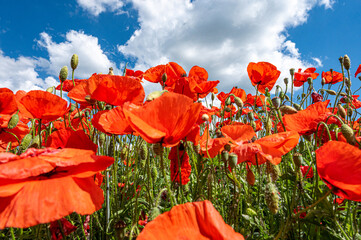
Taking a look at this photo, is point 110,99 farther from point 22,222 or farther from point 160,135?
point 22,222

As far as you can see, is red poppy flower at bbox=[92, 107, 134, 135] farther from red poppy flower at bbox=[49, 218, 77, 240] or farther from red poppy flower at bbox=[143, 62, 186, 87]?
red poppy flower at bbox=[143, 62, 186, 87]

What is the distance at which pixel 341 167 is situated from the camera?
0.76 meters

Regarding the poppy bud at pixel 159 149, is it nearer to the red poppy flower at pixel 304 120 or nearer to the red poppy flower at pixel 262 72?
the red poppy flower at pixel 304 120

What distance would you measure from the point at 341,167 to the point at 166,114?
1.78 ft

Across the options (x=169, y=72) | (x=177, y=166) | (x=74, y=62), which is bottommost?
(x=177, y=166)

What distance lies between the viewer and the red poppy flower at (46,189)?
54 cm

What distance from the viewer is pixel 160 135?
0.78 m

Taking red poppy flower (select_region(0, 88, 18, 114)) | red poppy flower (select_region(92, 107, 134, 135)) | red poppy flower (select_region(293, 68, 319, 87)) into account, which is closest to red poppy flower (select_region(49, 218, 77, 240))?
red poppy flower (select_region(92, 107, 134, 135))

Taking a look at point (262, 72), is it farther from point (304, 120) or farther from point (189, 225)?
point (189, 225)

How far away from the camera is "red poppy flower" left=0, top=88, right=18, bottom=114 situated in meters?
1.43

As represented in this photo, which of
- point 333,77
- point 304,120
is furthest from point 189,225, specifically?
point 333,77

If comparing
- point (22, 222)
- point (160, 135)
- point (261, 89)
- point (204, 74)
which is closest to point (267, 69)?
point (261, 89)

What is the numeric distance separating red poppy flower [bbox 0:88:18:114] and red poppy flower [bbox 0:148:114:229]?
3.21 feet

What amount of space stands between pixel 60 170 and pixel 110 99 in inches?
19.7
